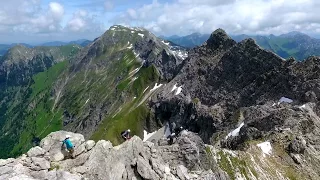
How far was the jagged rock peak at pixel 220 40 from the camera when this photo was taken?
172 meters

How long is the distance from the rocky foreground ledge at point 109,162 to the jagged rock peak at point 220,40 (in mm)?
124174

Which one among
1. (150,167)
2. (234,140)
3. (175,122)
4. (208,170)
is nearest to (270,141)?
(234,140)

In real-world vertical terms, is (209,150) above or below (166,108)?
above

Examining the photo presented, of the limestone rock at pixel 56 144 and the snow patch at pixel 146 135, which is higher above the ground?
Result: the limestone rock at pixel 56 144

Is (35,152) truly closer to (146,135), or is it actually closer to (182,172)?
(182,172)

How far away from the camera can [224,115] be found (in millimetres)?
133625

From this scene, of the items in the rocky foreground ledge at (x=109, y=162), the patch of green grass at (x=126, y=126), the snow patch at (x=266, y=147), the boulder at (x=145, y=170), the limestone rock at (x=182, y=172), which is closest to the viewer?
the rocky foreground ledge at (x=109, y=162)

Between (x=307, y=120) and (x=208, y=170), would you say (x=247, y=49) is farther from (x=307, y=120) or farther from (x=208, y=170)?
(x=208, y=170)

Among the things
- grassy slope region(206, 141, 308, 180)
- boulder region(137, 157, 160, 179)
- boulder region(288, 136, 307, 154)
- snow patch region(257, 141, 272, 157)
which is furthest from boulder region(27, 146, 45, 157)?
boulder region(288, 136, 307, 154)

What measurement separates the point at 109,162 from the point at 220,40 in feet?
466

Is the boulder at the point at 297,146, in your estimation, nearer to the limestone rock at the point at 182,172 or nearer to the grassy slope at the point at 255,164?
the grassy slope at the point at 255,164

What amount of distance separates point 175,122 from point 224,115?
37.3m

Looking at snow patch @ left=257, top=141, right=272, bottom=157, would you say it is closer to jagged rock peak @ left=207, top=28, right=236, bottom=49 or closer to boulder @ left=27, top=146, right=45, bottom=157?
boulder @ left=27, top=146, right=45, bottom=157

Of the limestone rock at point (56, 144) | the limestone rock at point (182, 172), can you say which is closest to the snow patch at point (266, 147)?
the limestone rock at point (182, 172)
